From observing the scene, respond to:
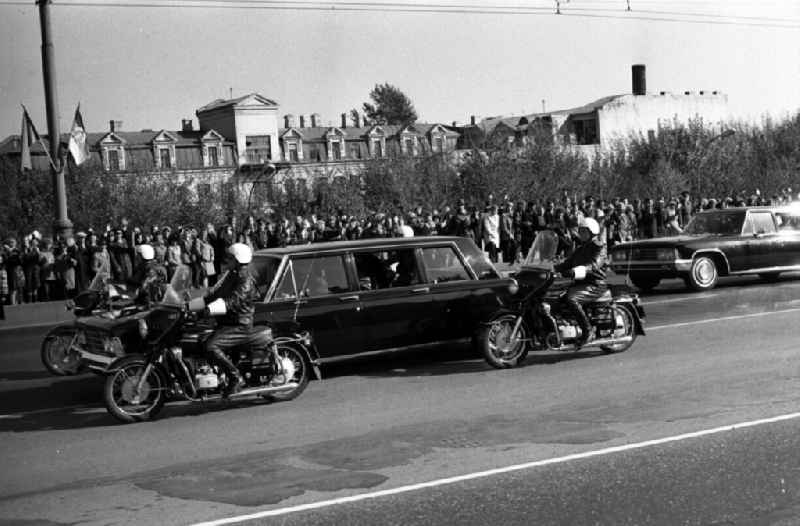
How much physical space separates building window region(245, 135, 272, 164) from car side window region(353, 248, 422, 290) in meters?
72.4

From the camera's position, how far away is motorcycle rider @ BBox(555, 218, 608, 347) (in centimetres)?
1248

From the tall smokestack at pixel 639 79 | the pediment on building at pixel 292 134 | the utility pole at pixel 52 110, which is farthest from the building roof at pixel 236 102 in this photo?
the utility pole at pixel 52 110

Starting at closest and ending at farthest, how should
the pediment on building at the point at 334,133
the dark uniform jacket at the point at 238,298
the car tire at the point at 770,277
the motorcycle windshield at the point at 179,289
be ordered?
1. the dark uniform jacket at the point at 238,298
2. the motorcycle windshield at the point at 179,289
3. the car tire at the point at 770,277
4. the pediment on building at the point at 334,133

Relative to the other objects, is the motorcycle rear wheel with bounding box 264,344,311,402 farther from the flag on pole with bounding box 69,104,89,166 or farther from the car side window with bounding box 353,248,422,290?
the flag on pole with bounding box 69,104,89,166

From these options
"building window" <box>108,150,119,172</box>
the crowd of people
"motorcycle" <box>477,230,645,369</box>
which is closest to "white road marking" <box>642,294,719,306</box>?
the crowd of people

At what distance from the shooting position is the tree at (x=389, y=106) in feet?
406

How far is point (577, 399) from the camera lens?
1004cm

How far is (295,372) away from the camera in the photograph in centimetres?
1078

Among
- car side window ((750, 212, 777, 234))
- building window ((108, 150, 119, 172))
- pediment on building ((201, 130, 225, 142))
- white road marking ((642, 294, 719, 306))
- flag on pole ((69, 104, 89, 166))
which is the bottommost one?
white road marking ((642, 294, 719, 306))

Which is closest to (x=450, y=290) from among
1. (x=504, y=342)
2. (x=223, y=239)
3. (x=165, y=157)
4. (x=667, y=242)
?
(x=504, y=342)

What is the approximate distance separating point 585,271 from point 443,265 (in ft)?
5.43

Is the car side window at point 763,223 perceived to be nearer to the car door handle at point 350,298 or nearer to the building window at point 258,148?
the car door handle at point 350,298

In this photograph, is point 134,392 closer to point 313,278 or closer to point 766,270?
point 313,278

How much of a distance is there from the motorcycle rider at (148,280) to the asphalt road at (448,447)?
1.46 m
